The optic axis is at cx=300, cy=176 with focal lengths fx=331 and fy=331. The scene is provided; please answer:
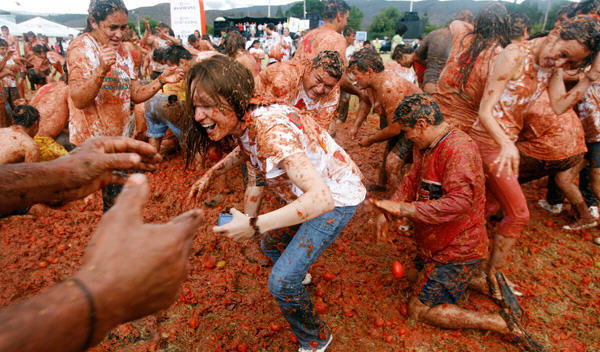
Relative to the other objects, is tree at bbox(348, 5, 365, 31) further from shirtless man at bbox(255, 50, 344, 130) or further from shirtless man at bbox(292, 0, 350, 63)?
shirtless man at bbox(255, 50, 344, 130)

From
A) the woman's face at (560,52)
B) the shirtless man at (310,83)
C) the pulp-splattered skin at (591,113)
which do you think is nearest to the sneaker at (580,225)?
the pulp-splattered skin at (591,113)

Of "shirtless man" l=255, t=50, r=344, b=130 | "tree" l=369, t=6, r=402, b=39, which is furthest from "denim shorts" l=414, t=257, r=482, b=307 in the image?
"tree" l=369, t=6, r=402, b=39

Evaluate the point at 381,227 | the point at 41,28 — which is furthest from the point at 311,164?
the point at 41,28

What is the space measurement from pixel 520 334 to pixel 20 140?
5.48m

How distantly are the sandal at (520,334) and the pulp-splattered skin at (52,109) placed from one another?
21.8 ft

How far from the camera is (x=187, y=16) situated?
13.8 m

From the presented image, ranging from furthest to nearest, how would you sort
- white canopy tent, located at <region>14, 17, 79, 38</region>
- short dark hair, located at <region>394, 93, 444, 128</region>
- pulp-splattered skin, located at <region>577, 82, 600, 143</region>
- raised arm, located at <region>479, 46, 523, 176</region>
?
white canopy tent, located at <region>14, 17, 79, 38</region>, pulp-splattered skin, located at <region>577, 82, 600, 143</region>, raised arm, located at <region>479, 46, 523, 176</region>, short dark hair, located at <region>394, 93, 444, 128</region>

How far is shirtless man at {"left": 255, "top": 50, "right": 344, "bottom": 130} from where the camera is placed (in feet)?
12.3

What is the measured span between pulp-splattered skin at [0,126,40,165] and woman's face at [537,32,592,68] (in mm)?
5450

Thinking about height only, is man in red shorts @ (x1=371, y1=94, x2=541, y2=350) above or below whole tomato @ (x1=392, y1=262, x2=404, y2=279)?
above

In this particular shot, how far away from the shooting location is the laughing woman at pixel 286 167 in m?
Result: 1.81

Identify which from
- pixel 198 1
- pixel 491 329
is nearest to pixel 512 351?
pixel 491 329

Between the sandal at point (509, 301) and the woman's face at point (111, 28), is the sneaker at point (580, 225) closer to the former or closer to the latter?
the sandal at point (509, 301)

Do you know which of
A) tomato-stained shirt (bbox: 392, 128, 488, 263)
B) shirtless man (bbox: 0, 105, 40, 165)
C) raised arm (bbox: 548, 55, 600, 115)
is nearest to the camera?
tomato-stained shirt (bbox: 392, 128, 488, 263)
